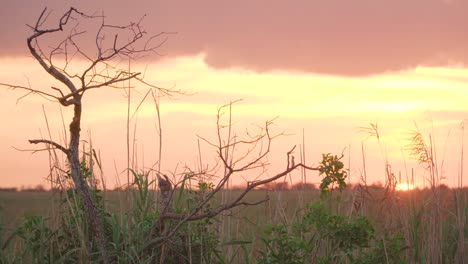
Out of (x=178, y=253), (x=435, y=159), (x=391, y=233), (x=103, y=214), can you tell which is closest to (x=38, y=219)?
(x=103, y=214)

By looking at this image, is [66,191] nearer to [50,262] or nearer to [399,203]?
[50,262]

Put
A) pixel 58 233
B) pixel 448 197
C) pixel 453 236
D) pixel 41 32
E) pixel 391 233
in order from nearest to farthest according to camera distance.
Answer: pixel 41 32 < pixel 58 233 < pixel 391 233 < pixel 453 236 < pixel 448 197

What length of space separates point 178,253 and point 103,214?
2.04 feet

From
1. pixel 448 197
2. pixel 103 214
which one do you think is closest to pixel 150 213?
pixel 103 214

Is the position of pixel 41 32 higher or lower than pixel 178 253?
higher

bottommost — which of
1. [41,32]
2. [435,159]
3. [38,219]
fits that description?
[38,219]

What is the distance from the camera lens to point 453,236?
714 cm

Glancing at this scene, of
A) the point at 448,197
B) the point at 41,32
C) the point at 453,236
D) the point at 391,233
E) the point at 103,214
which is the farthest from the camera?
the point at 448,197

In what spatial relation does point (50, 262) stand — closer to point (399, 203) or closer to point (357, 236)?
point (357, 236)

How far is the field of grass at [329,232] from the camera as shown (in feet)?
16.0

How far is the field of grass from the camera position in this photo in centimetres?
488

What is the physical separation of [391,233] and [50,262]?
311cm

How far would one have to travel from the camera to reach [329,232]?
4.90 meters

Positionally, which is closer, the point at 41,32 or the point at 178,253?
the point at 41,32
